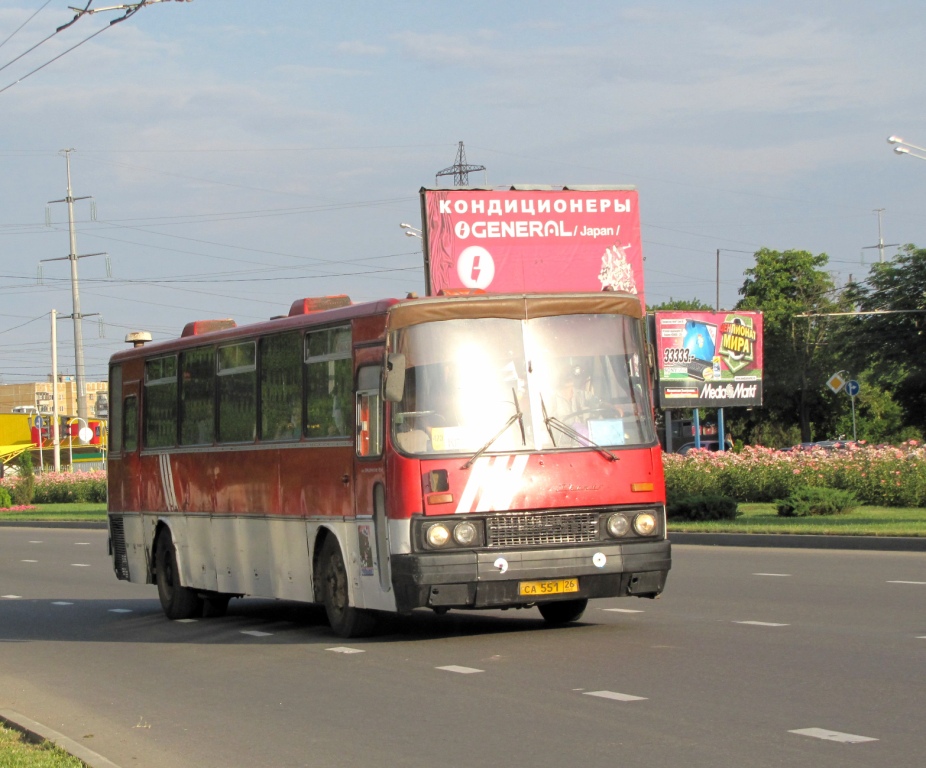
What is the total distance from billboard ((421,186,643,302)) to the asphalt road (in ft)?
66.2

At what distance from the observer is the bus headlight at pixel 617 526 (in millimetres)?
12039

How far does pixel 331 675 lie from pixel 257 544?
3.59m

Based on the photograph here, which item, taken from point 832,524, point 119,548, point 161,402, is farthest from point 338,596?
point 832,524

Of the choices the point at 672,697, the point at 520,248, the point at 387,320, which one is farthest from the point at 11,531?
the point at 672,697

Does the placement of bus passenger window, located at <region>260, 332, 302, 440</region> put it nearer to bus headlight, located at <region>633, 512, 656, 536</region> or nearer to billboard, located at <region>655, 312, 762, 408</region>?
bus headlight, located at <region>633, 512, 656, 536</region>

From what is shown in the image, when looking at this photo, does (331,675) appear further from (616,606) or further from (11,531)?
(11,531)

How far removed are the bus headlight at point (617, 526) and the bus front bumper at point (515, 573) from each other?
4.1 inches

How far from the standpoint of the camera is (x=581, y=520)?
12.0m

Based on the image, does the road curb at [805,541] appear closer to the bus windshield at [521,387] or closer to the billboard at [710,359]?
the bus windshield at [521,387]

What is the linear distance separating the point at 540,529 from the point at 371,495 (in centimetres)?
138

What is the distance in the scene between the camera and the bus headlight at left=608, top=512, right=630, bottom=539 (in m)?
12.0

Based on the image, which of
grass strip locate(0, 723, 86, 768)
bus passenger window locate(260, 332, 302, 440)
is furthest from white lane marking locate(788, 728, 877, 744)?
bus passenger window locate(260, 332, 302, 440)

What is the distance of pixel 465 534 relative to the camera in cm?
1164

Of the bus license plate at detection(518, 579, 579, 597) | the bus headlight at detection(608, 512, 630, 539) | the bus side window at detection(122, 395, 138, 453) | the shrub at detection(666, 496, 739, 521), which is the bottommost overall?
the shrub at detection(666, 496, 739, 521)
